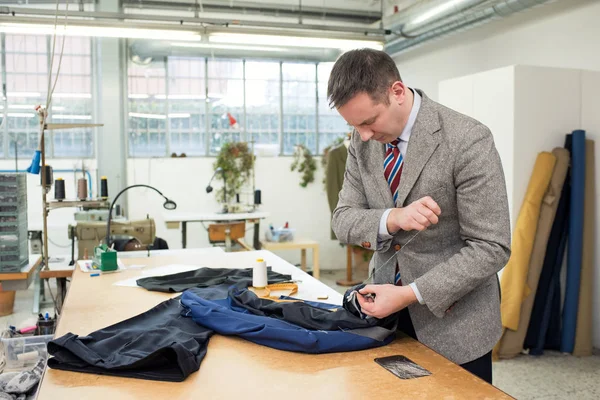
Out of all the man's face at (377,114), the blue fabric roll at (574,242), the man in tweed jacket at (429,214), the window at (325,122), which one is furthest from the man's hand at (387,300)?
the window at (325,122)

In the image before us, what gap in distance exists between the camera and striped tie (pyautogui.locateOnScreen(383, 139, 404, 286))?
175cm

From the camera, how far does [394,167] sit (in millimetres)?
1766

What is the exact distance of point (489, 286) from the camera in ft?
5.61

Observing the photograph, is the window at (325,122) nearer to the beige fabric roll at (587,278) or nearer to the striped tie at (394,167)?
the beige fabric roll at (587,278)

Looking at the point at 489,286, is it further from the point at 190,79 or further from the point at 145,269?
the point at 190,79

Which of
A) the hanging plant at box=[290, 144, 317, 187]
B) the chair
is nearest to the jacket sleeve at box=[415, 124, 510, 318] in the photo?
the chair

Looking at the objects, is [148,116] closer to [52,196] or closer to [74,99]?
[74,99]

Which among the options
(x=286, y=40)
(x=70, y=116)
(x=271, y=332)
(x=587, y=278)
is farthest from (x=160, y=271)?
(x=70, y=116)

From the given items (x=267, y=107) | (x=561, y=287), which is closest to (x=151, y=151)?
(x=267, y=107)

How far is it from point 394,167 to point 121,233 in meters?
3.53

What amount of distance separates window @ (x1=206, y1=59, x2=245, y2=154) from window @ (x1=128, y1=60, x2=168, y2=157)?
2.08 ft

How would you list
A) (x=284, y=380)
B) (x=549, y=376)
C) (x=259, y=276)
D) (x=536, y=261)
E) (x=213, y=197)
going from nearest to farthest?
(x=284, y=380) < (x=259, y=276) < (x=549, y=376) < (x=536, y=261) < (x=213, y=197)

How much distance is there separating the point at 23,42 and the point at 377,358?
749cm

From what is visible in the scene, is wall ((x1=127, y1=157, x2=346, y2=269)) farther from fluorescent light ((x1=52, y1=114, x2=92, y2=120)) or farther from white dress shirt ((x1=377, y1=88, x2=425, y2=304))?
white dress shirt ((x1=377, y1=88, x2=425, y2=304))
